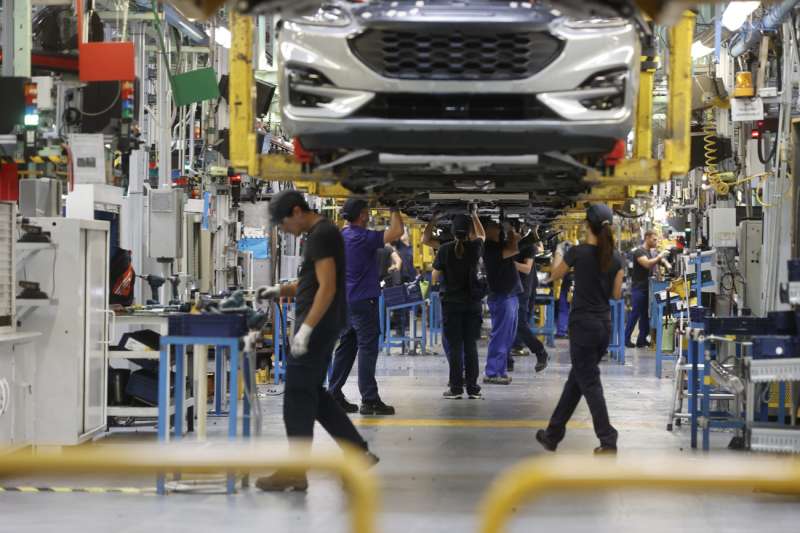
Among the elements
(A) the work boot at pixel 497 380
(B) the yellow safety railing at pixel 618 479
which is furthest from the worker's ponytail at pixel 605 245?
(A) the work boot at pixel 497 380

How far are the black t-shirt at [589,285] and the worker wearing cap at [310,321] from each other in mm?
1870

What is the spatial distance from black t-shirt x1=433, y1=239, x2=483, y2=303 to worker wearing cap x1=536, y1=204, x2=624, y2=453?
10.4 ft

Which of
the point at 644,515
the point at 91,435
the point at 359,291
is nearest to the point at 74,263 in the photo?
the point at 91,435

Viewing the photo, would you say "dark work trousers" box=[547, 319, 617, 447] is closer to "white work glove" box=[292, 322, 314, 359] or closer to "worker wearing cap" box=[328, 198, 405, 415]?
"white work glove" box=[292, 322, 314, 359]

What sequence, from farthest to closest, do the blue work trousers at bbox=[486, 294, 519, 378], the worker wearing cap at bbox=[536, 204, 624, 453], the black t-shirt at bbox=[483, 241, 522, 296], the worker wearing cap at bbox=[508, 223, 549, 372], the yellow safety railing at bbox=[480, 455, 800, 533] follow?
the worker wearing cap at bbox=[508, 223, 549, 372], the blue work trousers at bbox=[486, 294, 519, 378], the black t-shirt at bbox=[483, 241, 522, 296], the worker wearing cap at bbox=[536, 204, 624, 453], the yellow safety railing at bbox=[480, 455, 800, 533]

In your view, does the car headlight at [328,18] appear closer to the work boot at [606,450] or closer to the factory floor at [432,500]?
the factory floor at [432,500]

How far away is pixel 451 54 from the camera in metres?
6.80

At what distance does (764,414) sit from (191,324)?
4.29m

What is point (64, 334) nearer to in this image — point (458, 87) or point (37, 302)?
point (37, 302)

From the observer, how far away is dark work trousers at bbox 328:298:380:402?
1030cm

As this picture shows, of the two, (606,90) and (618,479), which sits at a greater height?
(606,90)

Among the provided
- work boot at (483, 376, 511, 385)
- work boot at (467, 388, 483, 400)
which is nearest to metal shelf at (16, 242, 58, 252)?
work boot at (467, 388, 483, 400)

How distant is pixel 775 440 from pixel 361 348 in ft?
13.6

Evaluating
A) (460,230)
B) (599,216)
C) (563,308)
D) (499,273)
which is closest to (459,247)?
(460,230)
